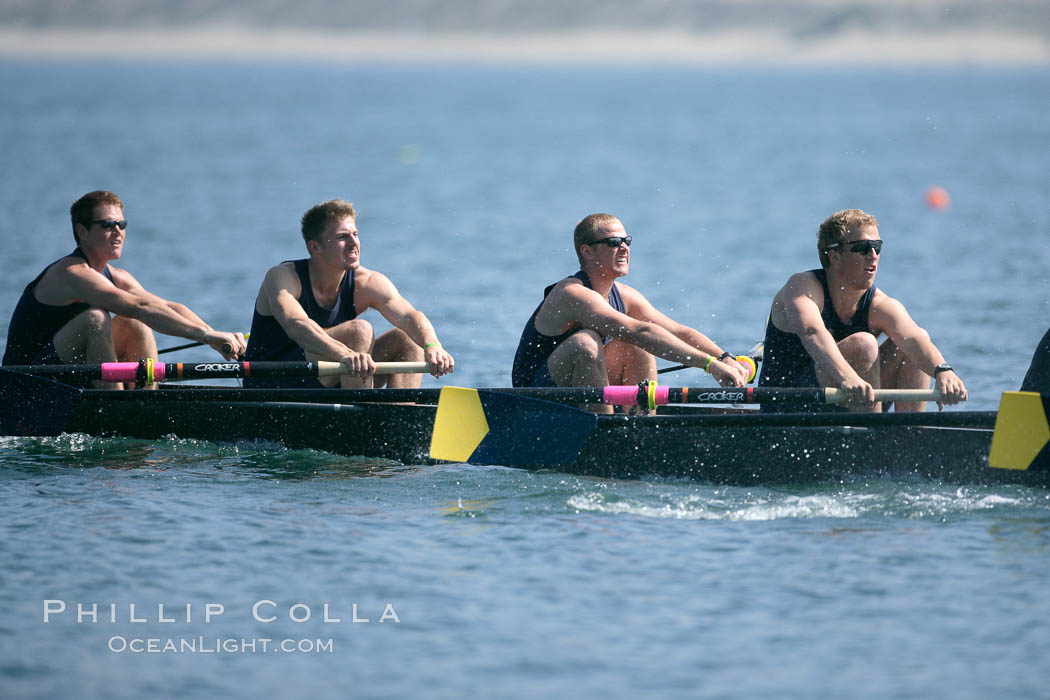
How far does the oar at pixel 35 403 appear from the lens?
9.48m

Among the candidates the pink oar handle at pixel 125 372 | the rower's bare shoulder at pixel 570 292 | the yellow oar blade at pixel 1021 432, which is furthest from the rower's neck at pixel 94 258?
the yellow oar blade at pixel 1021 432

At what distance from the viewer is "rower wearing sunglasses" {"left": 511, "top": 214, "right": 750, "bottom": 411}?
8.73m

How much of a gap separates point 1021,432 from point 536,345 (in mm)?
3006

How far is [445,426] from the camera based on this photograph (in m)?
8.70

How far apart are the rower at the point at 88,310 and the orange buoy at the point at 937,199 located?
22447 mm

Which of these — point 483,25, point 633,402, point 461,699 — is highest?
point 483,25

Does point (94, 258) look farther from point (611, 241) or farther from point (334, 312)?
point (611, 241)

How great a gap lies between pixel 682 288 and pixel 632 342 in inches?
447

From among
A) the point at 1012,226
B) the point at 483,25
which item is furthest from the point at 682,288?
the point at 483,25

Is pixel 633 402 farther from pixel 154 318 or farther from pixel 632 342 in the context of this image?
pixel 154 318

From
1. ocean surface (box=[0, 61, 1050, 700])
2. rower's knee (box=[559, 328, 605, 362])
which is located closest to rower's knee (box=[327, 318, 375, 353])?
ocean surface (box=[0, 61, 1050, 700])

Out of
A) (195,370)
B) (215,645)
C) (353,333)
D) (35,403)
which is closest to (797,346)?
(353,333)

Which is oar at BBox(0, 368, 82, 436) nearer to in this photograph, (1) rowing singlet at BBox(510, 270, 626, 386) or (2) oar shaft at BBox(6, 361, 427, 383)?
(2) oar shaft at BBox(6, 361, 427, 383)

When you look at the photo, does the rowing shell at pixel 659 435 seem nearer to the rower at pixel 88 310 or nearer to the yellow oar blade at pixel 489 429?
Result: the yellow oar blade at pixel 489 429
